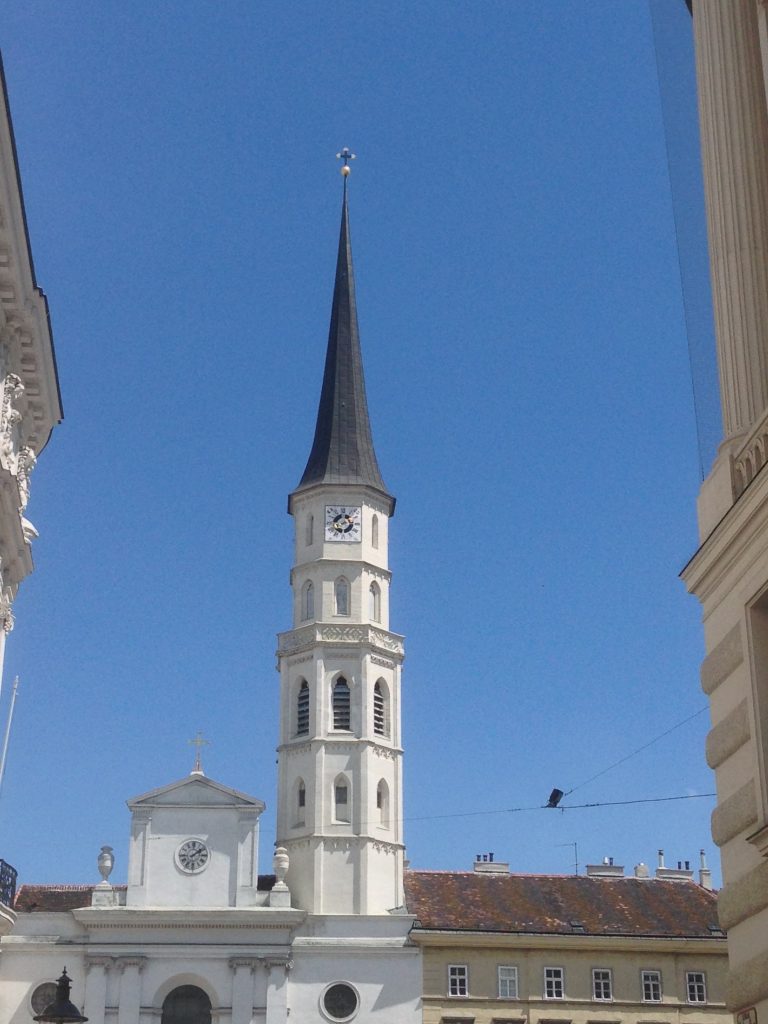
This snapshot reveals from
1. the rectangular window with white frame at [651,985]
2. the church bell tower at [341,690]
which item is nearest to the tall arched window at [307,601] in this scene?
the church bell tower at [341,690]

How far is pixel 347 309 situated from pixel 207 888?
25.5 m

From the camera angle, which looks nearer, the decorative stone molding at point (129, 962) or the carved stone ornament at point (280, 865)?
the decorative stone molding at point (129, 962)

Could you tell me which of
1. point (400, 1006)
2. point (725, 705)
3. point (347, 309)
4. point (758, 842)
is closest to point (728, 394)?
point (725, 705)

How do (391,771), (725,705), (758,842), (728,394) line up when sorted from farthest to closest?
(391,771), (728,394), (725,705), (758,842)

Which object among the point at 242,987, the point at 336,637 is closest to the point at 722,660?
the point at 242,987

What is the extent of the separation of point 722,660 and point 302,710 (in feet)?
141

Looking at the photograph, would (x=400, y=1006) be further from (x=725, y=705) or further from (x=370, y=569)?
(x=725, y=705)

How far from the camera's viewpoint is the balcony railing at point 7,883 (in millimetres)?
20656

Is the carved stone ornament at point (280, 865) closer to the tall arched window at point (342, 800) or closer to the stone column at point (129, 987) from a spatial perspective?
the tall arched window at point (342, 800)

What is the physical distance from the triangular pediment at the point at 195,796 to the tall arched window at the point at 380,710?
5.37 m

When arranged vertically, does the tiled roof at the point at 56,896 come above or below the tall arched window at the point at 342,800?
below

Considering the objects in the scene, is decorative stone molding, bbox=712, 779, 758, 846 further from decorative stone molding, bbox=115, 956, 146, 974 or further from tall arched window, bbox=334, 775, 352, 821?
tall arched window, bbox=334, 775, 352, 821

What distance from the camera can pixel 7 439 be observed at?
1928 centimetres

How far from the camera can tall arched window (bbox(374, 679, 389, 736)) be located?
177ft
